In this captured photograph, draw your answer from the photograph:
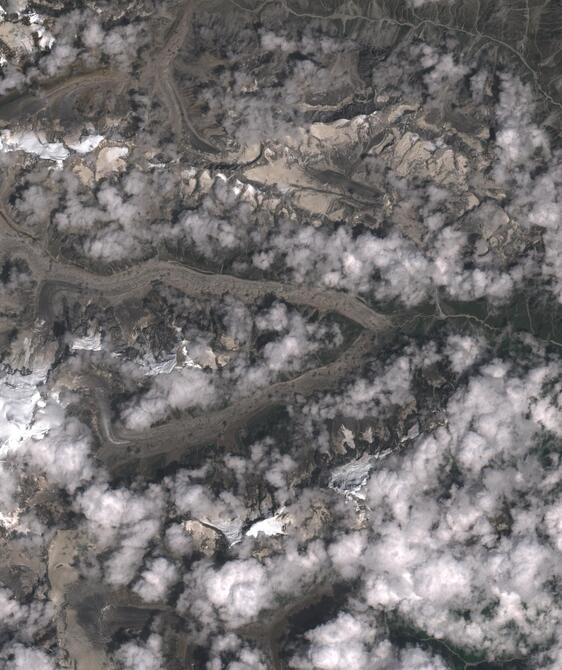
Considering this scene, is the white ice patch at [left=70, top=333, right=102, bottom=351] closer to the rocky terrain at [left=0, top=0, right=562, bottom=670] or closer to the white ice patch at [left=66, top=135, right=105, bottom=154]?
the rocky terrain at [left=0, top=0, right=562, bottom=670]

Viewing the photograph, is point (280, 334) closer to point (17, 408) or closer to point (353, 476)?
point (353, 476)

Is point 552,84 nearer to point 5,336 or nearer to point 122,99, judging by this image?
point 122,99

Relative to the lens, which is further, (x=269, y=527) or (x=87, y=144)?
(x=87, y=144)

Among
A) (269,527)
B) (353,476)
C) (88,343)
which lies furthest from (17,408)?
(353,476)

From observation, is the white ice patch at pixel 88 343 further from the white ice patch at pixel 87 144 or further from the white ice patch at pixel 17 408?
the white ice patch at pixel 87 144

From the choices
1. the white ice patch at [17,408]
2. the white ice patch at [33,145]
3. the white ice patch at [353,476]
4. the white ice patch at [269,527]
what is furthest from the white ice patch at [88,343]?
the white ice patch at [353,476]

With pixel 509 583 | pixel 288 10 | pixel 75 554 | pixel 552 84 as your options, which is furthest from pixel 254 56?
pixel 509 583

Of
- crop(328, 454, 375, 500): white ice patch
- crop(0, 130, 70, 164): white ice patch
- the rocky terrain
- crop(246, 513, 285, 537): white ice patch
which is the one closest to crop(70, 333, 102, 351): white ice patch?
the rocky terrain

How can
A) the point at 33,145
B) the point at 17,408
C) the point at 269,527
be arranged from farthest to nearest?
1. the point at 33,145
2. the point at 17,408
3. the point at 269,527

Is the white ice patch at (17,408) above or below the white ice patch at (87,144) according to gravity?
below
